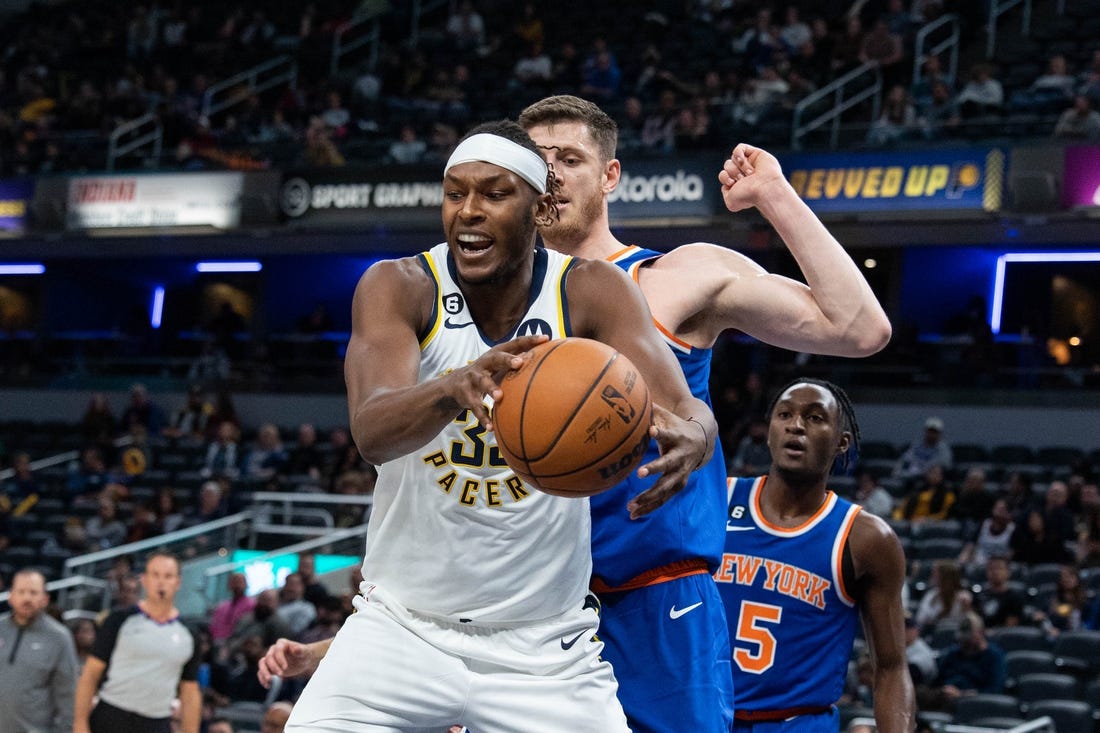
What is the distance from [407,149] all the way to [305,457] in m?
4.39

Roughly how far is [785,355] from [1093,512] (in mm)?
6827

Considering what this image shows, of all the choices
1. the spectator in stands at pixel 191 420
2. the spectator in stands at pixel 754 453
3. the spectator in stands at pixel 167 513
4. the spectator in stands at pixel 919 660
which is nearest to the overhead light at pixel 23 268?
the spectator in stands at pixel 191 420

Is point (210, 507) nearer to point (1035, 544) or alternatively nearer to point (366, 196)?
point (366, 196)

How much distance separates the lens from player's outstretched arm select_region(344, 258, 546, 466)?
291cm

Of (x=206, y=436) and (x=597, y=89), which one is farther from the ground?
(x=597, y=89)

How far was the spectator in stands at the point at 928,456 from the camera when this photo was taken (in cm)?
1519

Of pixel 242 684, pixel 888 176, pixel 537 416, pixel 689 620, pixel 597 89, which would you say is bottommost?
pixel 242 684

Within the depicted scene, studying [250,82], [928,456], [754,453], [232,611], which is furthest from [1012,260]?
[232,611]

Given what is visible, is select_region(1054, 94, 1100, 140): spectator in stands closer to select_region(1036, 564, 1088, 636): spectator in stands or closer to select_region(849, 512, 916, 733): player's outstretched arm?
select_region(1036, 564, 1088, 636): spectator in stands

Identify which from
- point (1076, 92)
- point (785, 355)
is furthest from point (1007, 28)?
point (785, 355)

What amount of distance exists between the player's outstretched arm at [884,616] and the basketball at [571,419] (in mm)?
2236

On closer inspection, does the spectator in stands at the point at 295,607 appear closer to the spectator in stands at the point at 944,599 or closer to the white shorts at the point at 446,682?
the spectator in stands at the point at 944,599

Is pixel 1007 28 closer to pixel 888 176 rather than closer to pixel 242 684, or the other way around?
pixel 888 176

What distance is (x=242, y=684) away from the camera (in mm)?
11969
